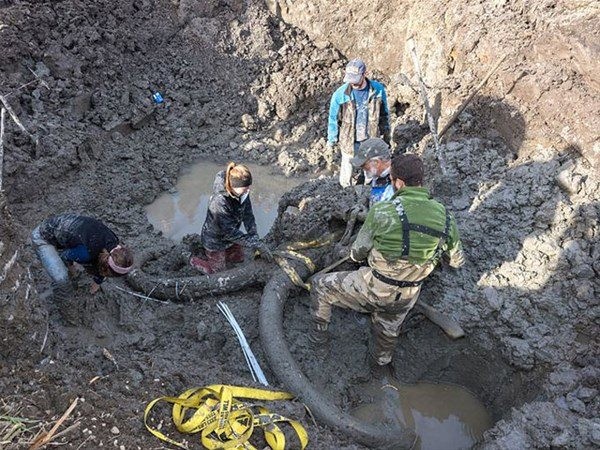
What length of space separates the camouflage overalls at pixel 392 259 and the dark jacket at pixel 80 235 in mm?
2023

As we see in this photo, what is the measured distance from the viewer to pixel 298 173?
7281mm

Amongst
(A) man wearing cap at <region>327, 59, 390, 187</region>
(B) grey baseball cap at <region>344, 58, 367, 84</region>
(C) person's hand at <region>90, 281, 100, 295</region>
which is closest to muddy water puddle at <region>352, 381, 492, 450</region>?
(C) person's hand at <region>90, 281, 100, 295</region>

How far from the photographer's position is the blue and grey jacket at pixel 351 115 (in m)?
5.65

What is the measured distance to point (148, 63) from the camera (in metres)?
8.23

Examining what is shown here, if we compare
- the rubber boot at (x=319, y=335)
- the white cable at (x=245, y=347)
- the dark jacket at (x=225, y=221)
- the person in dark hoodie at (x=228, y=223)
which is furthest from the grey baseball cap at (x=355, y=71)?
the white cable at (x=245, y=347)

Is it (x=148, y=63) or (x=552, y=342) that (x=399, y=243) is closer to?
(x=552, y=342)

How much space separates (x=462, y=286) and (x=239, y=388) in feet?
7.74

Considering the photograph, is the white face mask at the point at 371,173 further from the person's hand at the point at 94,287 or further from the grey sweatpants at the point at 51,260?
the grey sweatpants at the point at 51,260

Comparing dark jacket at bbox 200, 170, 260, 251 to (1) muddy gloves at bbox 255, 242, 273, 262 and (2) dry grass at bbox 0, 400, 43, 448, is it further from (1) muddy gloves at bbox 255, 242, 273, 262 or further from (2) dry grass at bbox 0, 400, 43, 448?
(2) dry grass at bbox 0, 400, 43, 448

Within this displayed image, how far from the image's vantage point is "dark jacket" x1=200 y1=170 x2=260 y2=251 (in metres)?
4.77

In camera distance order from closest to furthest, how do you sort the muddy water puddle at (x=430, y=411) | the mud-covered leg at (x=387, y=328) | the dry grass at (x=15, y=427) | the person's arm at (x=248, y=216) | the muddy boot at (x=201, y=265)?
the dry grass at (x=15, y=427) → the mud-covered leg at (x=387, y=328) → the muddy water puddle at (x=430, y=411) → the person's arm at (x=248, y=216) → the muddy boot at (x=201, y=265)

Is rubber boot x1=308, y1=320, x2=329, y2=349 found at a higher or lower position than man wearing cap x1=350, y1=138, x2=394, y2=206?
lower

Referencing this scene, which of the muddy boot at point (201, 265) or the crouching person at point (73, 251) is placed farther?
the muddy boot at point (201, 265)

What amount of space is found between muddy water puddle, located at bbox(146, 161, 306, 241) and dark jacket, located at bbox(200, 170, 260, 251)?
1.29 meters
